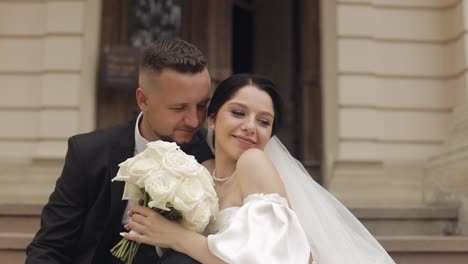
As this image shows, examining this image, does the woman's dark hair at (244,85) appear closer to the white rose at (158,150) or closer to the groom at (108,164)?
the groom at (108,164)

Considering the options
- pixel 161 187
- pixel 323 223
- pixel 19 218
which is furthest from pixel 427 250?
pixel 19 218

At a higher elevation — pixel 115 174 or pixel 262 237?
pixel 115 174

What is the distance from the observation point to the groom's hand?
2084 millimetres

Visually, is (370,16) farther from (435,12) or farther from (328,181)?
(328,181)

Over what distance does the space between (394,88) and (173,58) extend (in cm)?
413

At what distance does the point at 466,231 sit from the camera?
4.44 m

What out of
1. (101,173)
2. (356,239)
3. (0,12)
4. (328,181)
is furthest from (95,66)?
(356,239)

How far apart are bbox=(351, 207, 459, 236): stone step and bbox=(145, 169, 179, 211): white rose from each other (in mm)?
2908

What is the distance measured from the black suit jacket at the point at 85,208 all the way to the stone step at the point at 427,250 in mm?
A: 1887

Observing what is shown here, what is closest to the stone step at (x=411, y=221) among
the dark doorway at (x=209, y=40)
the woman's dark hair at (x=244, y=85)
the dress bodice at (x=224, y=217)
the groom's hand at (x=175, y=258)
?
the dark doorway at (x=209, y=40)

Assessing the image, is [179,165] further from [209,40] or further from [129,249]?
[209,40]

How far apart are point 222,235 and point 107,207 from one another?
27.7 inches

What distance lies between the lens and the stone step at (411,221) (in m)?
4.57

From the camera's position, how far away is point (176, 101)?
2354 millimetres
